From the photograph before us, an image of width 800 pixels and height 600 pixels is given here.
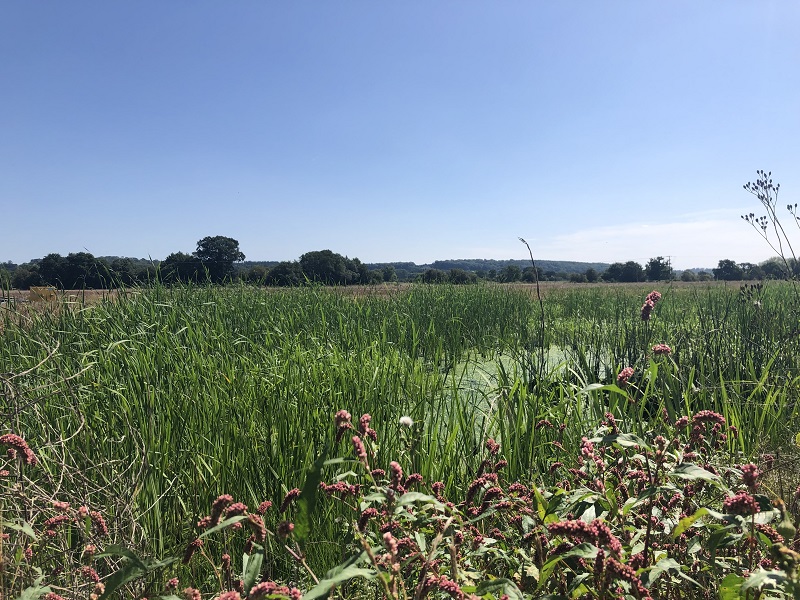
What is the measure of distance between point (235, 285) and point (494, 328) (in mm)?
3176

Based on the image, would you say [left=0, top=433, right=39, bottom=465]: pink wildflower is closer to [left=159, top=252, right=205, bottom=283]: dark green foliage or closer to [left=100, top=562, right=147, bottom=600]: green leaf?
[left=100, top=562, right=147, bottom=600]: green leaf

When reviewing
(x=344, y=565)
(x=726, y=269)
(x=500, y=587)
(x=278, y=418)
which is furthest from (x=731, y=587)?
(x=726, y=269)

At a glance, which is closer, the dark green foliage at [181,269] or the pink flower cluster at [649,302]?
the pink flower cluster at [649,302]

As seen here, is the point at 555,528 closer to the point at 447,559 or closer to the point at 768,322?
the point at 447,559

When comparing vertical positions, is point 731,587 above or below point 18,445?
below

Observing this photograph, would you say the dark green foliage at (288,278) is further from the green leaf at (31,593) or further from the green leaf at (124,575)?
the green leaf at (124,575)

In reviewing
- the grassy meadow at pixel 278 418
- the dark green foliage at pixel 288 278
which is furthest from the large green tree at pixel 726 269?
the dark green foliage at pixel 288 278

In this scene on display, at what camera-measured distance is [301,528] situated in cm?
73

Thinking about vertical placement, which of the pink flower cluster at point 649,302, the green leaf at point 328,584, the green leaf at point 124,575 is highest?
the pink flower cluster at point 649,302

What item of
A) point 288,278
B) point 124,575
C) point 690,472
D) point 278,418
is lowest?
point 278,418

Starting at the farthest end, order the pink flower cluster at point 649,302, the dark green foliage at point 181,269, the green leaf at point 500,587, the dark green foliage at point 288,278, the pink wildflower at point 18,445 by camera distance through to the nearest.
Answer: the dark green foliage at point 288,278 < the dark green foliage at point 181,269 < the pink flower cluster at point 649,302 < the pink wildflower at point 18,445 < the green leaf at point 500,587

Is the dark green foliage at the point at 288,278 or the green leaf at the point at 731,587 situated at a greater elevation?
the dark green foliage at the point at 288,278

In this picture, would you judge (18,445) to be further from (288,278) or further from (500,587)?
(288,278)

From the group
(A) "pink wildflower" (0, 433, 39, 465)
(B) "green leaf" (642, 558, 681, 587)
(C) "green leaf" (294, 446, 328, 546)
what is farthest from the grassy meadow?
(C) "green leaf" (294, 446, 328, 546)
